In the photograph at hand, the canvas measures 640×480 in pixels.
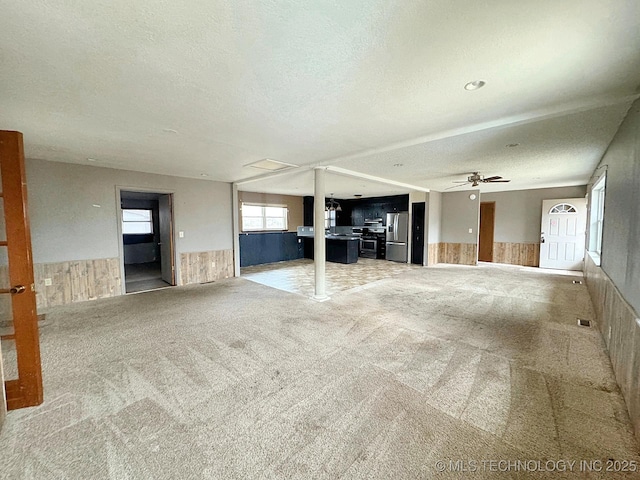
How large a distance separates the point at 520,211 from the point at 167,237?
Answer: 404 inches

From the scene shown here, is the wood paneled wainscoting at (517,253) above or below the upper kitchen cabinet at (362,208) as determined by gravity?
below

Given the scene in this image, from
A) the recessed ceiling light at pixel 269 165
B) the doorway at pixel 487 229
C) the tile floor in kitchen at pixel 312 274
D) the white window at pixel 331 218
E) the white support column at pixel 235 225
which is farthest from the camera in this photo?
the white window at pixel 331 218

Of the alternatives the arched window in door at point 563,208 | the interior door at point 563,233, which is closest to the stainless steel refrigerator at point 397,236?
the interior door at point 563,233

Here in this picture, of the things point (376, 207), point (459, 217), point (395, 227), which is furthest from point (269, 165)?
point (459, 217)

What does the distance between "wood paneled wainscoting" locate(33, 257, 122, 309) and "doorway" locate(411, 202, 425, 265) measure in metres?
8.08

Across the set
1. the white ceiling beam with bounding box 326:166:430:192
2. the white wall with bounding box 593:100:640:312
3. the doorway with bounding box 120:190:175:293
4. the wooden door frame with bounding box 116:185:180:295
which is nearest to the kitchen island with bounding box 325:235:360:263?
the white ceiling beam with bounding box 326:166:430:192

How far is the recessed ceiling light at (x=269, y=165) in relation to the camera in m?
4.54

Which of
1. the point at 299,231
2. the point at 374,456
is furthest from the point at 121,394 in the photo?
the point at 299,231

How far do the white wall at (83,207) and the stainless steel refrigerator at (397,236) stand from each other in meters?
6.35

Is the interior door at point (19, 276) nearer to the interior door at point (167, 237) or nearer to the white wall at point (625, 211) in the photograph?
the interior door at point (167, 237)

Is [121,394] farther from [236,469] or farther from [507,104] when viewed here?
[507,104]

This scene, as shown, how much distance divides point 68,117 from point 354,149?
3.30 meters

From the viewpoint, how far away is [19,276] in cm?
191

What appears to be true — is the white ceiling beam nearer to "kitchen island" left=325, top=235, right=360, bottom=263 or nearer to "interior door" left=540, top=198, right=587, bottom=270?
"kitchen island" left=325, top=235, right=360, bottom=263
